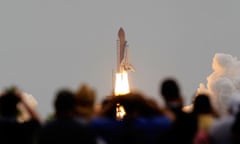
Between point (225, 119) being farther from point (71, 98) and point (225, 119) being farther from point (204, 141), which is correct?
point (71, 98)

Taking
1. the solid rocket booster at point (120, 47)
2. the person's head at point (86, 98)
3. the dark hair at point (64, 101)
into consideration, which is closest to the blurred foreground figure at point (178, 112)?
the person's head at point (86, 98)

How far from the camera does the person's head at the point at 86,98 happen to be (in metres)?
17.7

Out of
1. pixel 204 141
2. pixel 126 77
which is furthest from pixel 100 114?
pixel 126 77

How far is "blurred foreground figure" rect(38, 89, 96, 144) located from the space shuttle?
49.5m

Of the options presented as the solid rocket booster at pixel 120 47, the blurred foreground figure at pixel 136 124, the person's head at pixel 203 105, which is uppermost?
the solid rocket booster at pixel 120 47

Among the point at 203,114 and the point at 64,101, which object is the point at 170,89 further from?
the point at 64,101

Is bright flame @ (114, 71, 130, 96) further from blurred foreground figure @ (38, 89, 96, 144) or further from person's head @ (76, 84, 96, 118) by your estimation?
blurred foreground figure @ (38, 89, 96, 144)

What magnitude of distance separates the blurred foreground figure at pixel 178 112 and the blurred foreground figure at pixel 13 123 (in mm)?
2481

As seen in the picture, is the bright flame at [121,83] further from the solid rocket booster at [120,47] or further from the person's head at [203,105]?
the person's head at [203,105]

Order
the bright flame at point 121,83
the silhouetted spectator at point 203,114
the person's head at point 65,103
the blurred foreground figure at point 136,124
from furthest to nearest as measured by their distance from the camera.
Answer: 1. the bright flame at point 121,83
2. the silhouetted spectator at point 203,114
3. the blurred foreground figure at point 136,124
4. the person's head at point 65,103

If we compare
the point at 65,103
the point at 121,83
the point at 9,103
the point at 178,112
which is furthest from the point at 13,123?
the point at 121,83

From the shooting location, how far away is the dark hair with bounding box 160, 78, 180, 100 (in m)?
18.0

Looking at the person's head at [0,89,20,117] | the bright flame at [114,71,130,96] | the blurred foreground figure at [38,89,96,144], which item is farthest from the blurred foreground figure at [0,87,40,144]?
the bright flame at [114,71,130,96]

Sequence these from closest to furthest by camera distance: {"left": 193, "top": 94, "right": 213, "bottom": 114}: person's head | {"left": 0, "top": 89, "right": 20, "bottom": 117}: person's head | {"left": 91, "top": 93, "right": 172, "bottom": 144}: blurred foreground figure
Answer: {"left": 0, "top": 89, "right": 20, "bottom": 117}: person's head, {"left": 91, "top": 93, "right": 172, "bottom": 144}: blurred foreground figure, {"left": 193, "top": 94, "right": 213, "bottom": 114}: person's head
